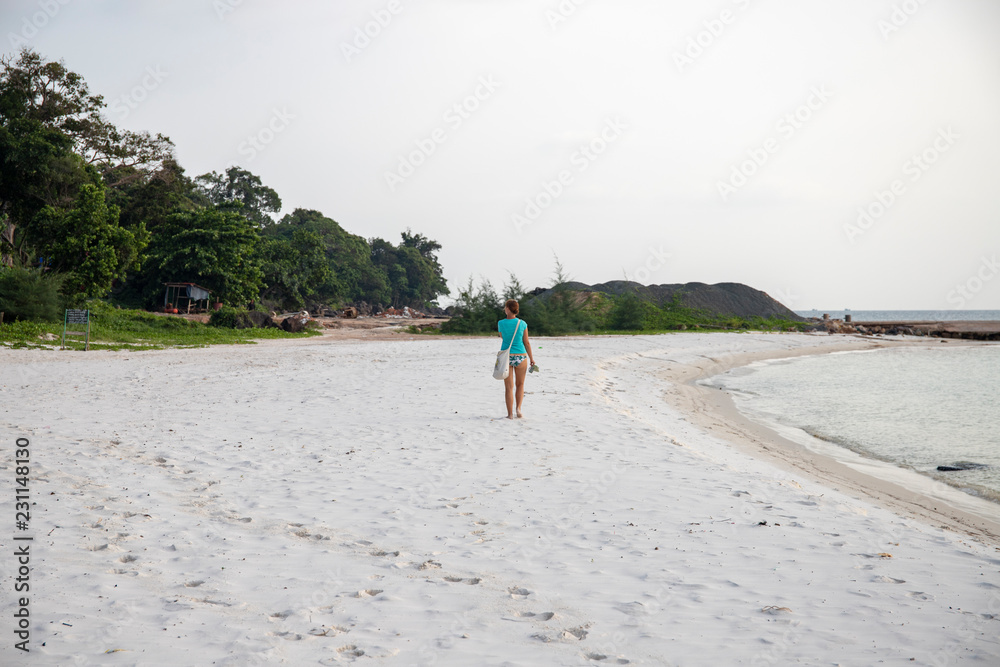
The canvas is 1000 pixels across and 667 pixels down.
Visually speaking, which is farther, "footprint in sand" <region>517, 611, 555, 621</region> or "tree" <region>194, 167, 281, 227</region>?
"tree" <region>194, 167, 281, 227</region>

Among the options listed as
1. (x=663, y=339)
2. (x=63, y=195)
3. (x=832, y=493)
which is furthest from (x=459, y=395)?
(x=63, y=195)

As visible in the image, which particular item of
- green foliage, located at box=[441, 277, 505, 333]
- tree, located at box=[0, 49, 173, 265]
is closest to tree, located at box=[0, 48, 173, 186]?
tree, located at box=[0, 49, 173, 265]

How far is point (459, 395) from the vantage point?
35.3 ft

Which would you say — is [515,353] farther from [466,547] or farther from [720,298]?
[720,298]

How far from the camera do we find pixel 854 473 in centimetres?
779

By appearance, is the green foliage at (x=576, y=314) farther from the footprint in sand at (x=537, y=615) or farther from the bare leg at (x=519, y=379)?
the footprint in sand at (x=537, y=615)

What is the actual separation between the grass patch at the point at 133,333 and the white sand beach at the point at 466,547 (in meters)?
12.6

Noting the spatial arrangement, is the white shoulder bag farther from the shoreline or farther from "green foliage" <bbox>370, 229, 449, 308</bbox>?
"green foliage" <bbox>370, 229, 449, 308</bbox>

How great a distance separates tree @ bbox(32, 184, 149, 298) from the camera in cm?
2584

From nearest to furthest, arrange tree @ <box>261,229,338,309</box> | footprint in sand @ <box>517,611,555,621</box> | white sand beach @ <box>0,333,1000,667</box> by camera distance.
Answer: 1. white sand beach @ <box>0,333,1000,667</box>
2. footprint in sand @ <box>517,611,555,621</box>
3. tree @ <box>261,229,338,309</box>

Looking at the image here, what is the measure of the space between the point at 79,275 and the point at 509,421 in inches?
1018

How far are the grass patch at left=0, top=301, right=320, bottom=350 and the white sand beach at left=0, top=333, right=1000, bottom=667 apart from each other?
12.6 metres

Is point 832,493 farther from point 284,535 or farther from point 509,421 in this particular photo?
point 284,535

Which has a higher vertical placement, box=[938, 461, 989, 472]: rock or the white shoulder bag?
the white shoulder bag
